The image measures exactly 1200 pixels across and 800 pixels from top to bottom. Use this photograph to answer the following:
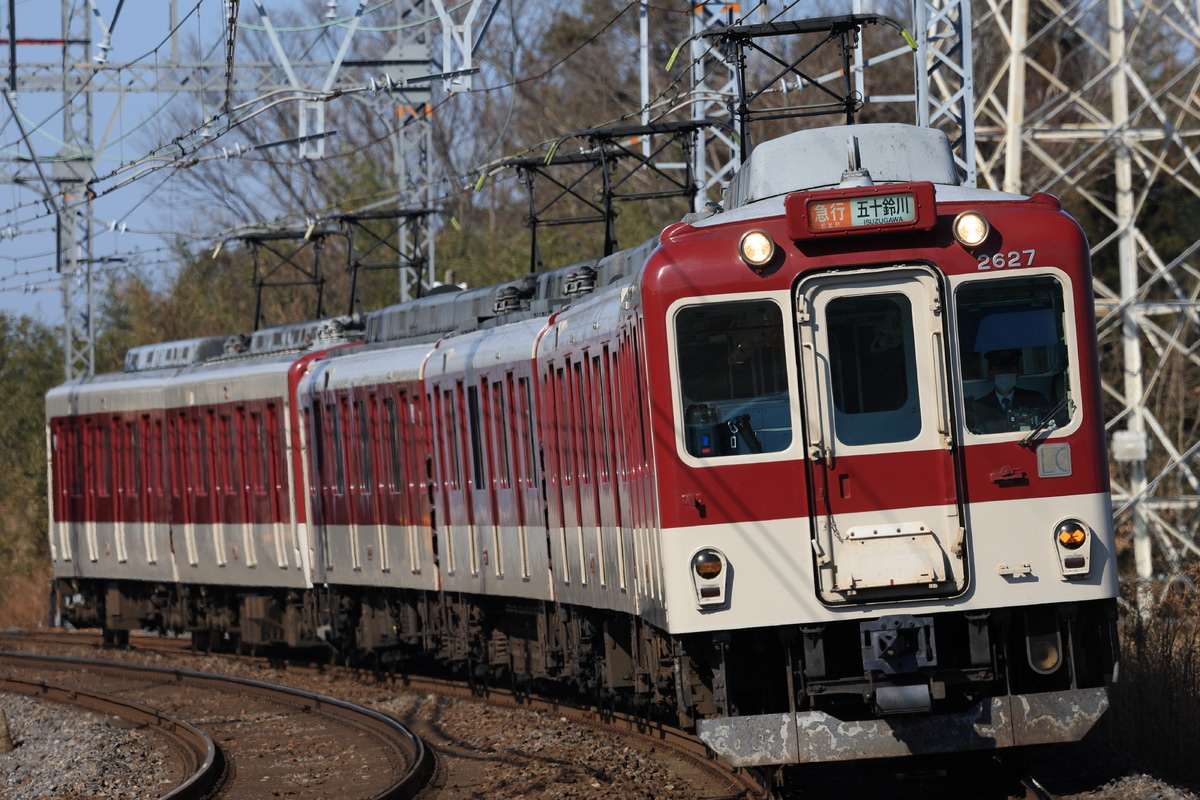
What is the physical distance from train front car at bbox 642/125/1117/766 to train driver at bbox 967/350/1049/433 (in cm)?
1

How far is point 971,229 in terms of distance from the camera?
9.08 metres

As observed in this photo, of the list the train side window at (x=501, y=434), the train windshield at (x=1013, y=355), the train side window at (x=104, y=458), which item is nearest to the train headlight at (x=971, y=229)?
the train windshield at (x=1013, y=355)

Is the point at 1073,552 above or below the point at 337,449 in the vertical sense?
below

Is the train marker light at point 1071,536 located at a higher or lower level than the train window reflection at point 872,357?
lower

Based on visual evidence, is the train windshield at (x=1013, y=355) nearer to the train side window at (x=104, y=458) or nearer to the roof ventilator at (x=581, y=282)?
the roof ventilator at (x=581, y=282)

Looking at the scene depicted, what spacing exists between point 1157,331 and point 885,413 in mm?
13106

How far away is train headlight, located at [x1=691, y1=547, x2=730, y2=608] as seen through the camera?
29.6ft

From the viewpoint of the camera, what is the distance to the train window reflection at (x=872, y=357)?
9.09 meters

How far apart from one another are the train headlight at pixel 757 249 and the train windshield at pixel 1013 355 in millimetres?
918

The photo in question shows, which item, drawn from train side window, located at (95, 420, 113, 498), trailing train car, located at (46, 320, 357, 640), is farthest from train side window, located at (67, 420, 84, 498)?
train side window, located at (95, 420, 113, 498)

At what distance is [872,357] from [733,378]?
0.67 meters

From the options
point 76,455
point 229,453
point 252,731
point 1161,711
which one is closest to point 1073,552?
point 1161,711

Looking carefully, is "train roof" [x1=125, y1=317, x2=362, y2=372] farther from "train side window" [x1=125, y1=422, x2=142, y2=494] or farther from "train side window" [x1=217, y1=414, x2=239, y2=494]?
"train side window" [x1=217, y1=414, x2=239, y2=494]

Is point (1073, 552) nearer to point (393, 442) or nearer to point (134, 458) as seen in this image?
point (393, 442)
